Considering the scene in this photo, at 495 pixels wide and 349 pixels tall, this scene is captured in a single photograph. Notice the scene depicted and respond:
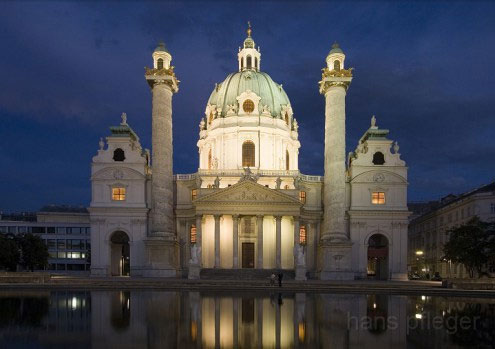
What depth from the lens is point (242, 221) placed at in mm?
75500

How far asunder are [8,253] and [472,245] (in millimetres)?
56843

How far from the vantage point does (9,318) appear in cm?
2461

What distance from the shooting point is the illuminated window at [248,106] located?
3433 inches

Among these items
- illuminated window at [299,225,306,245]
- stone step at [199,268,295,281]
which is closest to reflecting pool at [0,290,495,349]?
stone step at [199,268,295,281]

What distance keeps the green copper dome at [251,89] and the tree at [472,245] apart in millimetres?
36825

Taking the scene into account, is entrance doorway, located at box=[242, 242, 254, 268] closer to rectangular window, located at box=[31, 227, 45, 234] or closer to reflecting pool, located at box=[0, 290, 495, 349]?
reflecting pool, located at box=[0, 290, 495, 349]

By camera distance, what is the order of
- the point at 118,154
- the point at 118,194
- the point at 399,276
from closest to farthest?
the point at 399,276
the point at 118,194
the point at 118,154

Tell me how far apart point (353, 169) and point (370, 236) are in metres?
9.76

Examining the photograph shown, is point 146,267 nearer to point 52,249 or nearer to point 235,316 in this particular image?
point 235,316

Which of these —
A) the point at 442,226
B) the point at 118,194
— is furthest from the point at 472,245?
the point at 118,194

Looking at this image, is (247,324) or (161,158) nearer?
(247,324)

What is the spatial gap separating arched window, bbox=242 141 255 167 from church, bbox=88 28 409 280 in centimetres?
101

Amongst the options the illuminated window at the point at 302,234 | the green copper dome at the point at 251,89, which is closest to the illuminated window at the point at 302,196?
the illuminated window at the point at 302,234

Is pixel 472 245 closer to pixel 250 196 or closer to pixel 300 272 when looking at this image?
pixel 300 272
